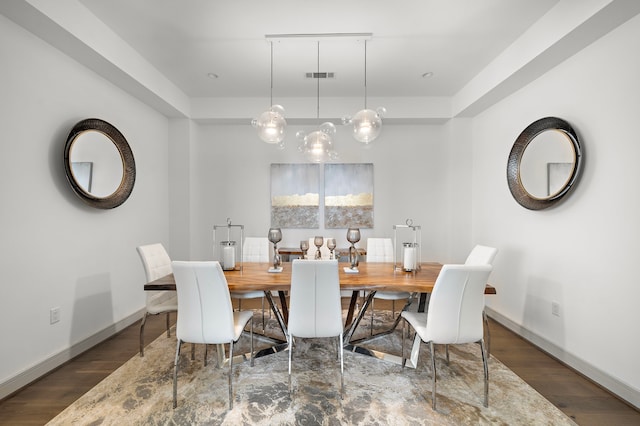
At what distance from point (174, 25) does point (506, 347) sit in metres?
4.14

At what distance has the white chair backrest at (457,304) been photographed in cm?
187

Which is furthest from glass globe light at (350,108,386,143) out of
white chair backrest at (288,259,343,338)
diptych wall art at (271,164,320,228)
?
diptych wall art at (271,164,320,228)

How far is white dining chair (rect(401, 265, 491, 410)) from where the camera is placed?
6.13 ft

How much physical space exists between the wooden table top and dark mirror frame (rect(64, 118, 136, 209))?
1.16 meters

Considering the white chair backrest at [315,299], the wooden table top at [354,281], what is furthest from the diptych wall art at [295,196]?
the white chair backrest at [315,299]

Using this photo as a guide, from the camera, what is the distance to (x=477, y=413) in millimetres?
1896

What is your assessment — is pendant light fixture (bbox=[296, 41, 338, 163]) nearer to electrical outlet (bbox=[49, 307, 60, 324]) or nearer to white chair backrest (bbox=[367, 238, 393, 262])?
white chair backrest (bbox=[367, 238, 393, 262])

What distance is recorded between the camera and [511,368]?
2486mm

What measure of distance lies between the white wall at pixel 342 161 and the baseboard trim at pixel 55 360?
5.26ft

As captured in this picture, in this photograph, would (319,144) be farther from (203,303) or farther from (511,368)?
(511,368)

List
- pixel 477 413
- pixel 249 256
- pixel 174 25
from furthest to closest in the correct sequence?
pixel 249 256
pixel 174 25
pixel 477 413

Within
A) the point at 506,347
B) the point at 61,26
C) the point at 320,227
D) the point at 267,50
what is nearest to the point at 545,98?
the point at 506,347

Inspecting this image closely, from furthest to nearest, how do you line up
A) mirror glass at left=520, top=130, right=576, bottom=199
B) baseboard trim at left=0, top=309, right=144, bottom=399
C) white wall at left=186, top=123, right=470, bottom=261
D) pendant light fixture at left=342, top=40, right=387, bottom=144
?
white wall at left=186, top=123, right=470, bottom=261, pendant light fixture at left=342, top=40, right=387, bottom=144, mirror glass at left=520, top=130, right=576, bottom=199, baseboard trim at left=0, top=309, right=144, bottom=399

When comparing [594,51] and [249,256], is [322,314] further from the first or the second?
[594,51]
